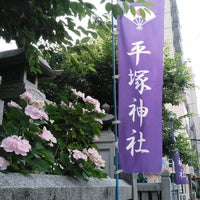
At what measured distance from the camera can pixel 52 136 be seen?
2.13 m

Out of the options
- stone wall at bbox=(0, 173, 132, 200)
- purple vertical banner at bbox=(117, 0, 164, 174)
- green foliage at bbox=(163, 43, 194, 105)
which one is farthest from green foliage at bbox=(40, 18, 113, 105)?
stone wall at bbox=(0, 173, 132, 200)

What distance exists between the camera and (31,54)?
3619 millimetres

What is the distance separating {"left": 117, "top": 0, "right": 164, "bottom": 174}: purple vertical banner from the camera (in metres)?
3.41

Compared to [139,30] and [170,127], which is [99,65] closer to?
[170,127]

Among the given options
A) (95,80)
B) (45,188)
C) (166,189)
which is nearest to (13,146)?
(45,188)

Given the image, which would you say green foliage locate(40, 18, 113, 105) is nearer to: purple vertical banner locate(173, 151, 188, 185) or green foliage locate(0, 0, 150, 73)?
purple vertical banner locate(173, 151, 188, 185)

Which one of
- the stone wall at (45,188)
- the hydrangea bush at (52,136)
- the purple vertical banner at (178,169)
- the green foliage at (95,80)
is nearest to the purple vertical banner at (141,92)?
the hydrangea bush at (52,136)

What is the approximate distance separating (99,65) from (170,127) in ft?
14.9

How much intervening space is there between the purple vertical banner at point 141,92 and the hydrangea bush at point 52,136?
752mm

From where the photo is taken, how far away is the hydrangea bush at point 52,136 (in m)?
1.76

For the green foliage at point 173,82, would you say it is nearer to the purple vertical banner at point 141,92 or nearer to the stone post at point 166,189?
the stone post at point 166,189

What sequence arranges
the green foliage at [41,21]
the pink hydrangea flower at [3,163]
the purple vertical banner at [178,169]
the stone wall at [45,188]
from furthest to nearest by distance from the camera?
the purple vertical banner at [178,169], the green foliage at [41,21], the pink hydrangea flower at [3,163], the stone wall at [45,188]

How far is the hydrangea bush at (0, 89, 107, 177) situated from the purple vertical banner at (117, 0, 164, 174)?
75cm

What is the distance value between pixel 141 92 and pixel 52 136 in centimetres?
183
